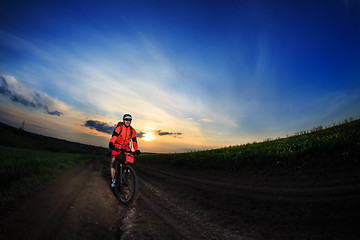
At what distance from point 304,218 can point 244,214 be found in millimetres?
1449

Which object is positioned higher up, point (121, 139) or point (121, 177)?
point (121, 139)

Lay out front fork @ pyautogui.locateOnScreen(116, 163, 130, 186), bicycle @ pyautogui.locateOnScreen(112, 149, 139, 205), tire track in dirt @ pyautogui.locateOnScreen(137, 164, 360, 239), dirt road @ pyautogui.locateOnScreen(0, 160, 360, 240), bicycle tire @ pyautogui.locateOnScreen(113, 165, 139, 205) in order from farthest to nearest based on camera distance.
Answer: front fork @ pyautogui.locateOnScreen(116, 163, 130, 186) < bicycle @ pyautogui.locateOnScreen(112, 149, 139, 205) < bicycle tire @ pyautogui.locateOnScreen(113, 165, 139, 205) < tire track in dirt @ pyautogui.locateOnScreen(137, 164, 360, 239) < dirt road @ pyautogui.locateOnScreen(0, 160, 360, 240)

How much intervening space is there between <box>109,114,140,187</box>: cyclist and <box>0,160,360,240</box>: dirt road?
1384mm

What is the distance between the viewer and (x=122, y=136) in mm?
6082

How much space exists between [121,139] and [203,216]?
161 inches

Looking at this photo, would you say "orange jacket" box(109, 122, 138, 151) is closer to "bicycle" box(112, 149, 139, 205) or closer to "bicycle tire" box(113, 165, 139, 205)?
"bicycle" box(112, 149, 139, 205)

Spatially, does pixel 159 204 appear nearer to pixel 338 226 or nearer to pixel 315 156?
pixel 338 226

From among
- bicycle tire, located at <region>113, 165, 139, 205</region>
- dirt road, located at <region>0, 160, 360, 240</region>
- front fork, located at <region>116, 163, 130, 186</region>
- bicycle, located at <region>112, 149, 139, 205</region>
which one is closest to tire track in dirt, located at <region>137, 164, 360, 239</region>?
dirt road, located at <region>0, 160, 360, 240</region>

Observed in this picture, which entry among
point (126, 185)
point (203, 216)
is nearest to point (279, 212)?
point (203, 216)

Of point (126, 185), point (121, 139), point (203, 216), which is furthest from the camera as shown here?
point (121, 139)

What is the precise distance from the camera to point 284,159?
8984mm

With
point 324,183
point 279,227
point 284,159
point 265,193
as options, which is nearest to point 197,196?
point 265,193

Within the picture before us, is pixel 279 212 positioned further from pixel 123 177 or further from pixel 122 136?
pixel 122 136

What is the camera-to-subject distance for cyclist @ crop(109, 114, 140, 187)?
5.85 m
